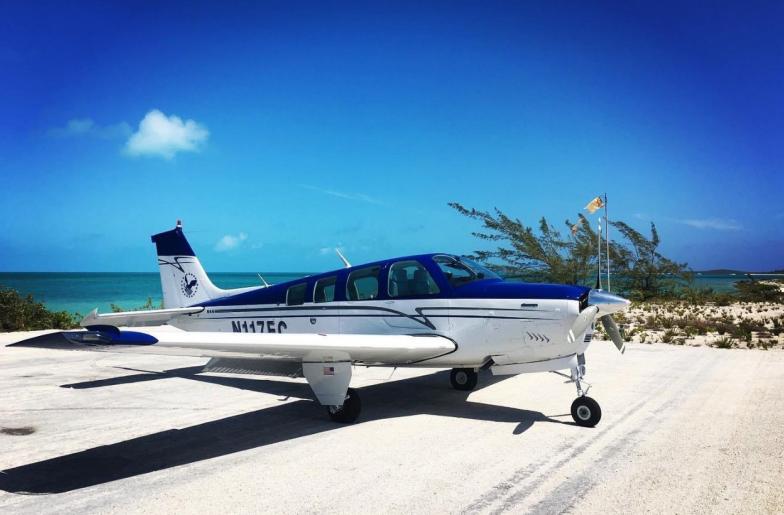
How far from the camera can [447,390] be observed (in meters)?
8.47

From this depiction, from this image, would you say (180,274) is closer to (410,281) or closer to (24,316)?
(410,281)

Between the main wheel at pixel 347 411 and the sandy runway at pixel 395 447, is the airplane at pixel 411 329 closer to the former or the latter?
the main wheel at pixel 347 411

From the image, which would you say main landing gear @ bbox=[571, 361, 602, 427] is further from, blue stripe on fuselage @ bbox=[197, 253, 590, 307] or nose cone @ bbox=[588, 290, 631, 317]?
blue stripe on fuselage @ bbox=[197, 253, 590, 307]

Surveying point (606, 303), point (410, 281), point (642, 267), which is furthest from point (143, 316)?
point (642, 267)

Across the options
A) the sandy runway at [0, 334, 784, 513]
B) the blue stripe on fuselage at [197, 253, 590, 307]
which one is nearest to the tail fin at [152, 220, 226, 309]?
the sandy runway at [0, 334, 784, 513]

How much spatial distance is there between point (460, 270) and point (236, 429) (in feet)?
11.2

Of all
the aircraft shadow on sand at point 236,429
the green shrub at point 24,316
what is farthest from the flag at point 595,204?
the green shrub at point 24,316

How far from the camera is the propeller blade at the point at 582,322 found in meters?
5.88

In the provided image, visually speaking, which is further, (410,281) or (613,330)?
(410,281)

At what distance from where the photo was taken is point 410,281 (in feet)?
23.2

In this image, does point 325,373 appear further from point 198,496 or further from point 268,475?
point 198,496

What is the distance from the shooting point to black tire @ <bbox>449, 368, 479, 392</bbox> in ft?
27.4

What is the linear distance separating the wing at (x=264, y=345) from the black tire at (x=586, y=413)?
1562 mm

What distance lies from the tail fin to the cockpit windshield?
17.0 feet
